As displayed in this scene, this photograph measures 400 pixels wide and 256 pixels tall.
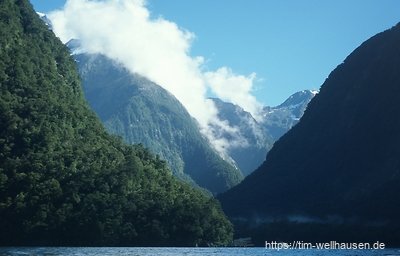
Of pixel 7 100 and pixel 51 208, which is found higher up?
pixel 7 100

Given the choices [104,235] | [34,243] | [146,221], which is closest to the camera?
[34,243]

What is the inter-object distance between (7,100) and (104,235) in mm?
54302

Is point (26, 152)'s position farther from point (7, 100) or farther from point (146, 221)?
point (146, 221)

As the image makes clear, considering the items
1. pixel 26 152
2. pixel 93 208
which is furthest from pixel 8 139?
pixel 93 208

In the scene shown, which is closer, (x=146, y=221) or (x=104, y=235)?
(x=104, y=235)

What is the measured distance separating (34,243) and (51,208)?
10.7m

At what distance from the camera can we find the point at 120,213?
184 meters

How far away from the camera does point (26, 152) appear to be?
600ft

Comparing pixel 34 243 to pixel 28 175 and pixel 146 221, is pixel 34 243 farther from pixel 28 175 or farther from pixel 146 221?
pixel 146 221

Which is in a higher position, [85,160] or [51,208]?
[85,160]

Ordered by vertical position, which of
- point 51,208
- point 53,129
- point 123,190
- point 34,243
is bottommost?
point 34,243

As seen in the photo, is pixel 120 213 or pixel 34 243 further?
pixel 120 213

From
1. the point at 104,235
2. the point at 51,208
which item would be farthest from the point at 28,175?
the point at 104,235

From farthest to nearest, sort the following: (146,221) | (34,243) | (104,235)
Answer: (146,221), (104,235), (34,243)
